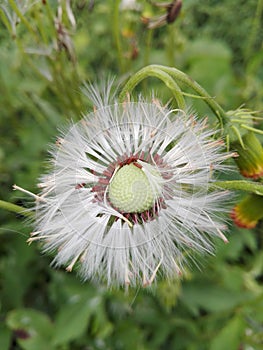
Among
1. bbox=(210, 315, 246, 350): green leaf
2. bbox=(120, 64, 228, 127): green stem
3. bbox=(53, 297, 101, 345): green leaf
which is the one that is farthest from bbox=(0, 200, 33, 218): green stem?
bbox=(210, 315, 246, 350): green leaf

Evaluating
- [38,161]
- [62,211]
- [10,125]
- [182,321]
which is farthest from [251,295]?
[10,125]

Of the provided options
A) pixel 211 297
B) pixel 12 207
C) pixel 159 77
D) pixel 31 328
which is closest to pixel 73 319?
pixel 31 328

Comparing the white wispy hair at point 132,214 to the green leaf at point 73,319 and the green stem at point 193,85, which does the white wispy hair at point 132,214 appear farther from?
the green leaf at point 73,319

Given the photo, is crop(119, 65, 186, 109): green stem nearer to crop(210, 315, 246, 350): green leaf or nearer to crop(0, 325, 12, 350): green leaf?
crop(210, 315, 246, 350): green leaf

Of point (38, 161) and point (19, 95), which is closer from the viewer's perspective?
point (38, 161)

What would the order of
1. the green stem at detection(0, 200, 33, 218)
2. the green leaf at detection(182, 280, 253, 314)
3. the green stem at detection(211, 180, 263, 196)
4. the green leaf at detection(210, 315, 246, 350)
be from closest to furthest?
the green stem at detection(211, 180, 263, 196), the green stem at detection(0, 200, 33, 218), the green leaf at detection(210, 315, 246, 350), the green leaf at detection(182, 280, 253, 314)

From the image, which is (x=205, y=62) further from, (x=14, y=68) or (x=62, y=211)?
(x=62, y=211)
